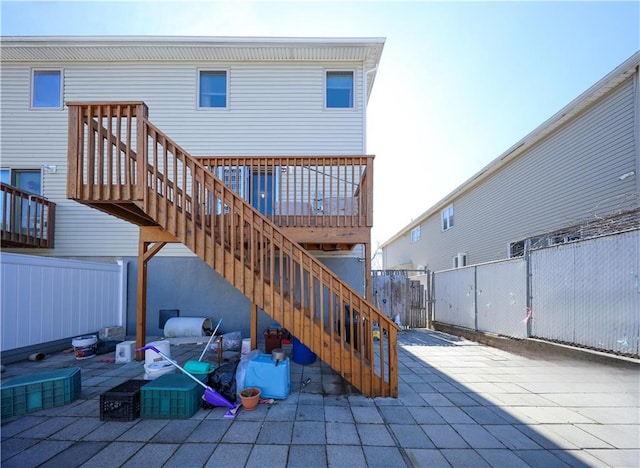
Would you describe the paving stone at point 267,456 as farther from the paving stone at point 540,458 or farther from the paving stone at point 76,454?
the paving stone at point 540,458

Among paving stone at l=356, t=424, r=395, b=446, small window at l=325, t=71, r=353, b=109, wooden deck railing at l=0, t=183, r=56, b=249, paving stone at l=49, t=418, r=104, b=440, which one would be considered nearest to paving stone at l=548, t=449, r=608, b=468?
paving stone at l=356, t=424, r=395, b=446

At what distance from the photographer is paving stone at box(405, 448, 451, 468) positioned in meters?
2.32

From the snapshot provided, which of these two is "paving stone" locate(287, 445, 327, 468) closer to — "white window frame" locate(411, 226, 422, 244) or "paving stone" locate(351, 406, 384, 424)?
"paving stone" locate(351, 406, 384, 424)

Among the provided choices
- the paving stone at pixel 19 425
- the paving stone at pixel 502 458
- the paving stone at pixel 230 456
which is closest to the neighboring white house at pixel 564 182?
the paving stone at pixel 502 458

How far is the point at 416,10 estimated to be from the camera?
21.2ft

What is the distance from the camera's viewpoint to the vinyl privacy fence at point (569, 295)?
13.5 feet

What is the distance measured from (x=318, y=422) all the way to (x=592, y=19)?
367 inches

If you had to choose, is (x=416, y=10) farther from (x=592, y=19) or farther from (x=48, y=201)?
(x=48, y=201)

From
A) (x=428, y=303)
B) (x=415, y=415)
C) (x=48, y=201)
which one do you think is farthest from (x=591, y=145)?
(x=48, y=201)

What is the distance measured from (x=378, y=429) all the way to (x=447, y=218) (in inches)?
496

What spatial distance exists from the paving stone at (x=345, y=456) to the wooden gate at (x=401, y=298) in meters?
6.64

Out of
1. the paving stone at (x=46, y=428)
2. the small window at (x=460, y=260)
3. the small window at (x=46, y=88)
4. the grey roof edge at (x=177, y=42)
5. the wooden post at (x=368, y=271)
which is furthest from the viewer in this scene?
the small window at (x=460, y=260)

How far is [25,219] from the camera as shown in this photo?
6.82 metres

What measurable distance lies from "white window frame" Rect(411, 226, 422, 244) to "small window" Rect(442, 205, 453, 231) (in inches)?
111
